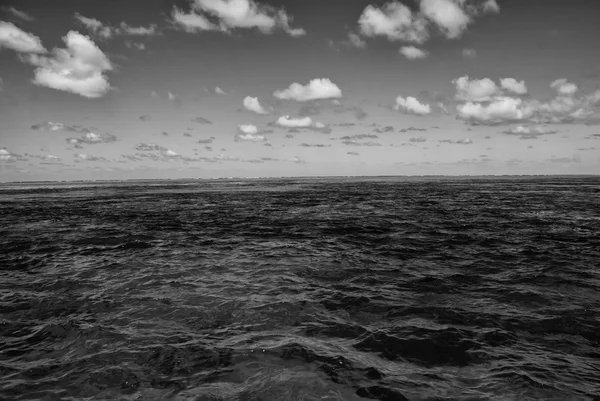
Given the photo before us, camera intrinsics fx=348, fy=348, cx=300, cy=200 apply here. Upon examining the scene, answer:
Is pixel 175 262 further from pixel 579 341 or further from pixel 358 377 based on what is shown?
pixel 579 341

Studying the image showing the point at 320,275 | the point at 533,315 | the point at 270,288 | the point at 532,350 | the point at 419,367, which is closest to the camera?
the point at 419,367

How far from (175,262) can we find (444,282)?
12251mm

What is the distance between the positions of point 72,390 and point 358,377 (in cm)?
580

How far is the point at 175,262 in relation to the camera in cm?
1706

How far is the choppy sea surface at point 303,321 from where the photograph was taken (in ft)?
23.5

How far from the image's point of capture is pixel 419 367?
787cm

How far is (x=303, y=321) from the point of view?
403 inches

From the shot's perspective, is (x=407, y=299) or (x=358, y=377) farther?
(x=407, y=299)

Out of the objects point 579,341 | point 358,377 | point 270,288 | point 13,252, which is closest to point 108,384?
point 358,377

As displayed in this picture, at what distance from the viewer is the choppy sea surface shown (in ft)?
23.5

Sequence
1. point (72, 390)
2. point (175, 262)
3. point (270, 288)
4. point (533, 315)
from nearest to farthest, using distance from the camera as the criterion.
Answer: point (72, 390) < point (533, 315) < point (270, 288) < point (175, 262)

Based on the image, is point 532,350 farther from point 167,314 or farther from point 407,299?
point 167,314

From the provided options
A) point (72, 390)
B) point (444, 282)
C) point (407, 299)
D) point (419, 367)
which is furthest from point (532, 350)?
point (72, 390)

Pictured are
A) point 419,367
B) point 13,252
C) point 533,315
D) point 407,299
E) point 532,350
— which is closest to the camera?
point 419,367
